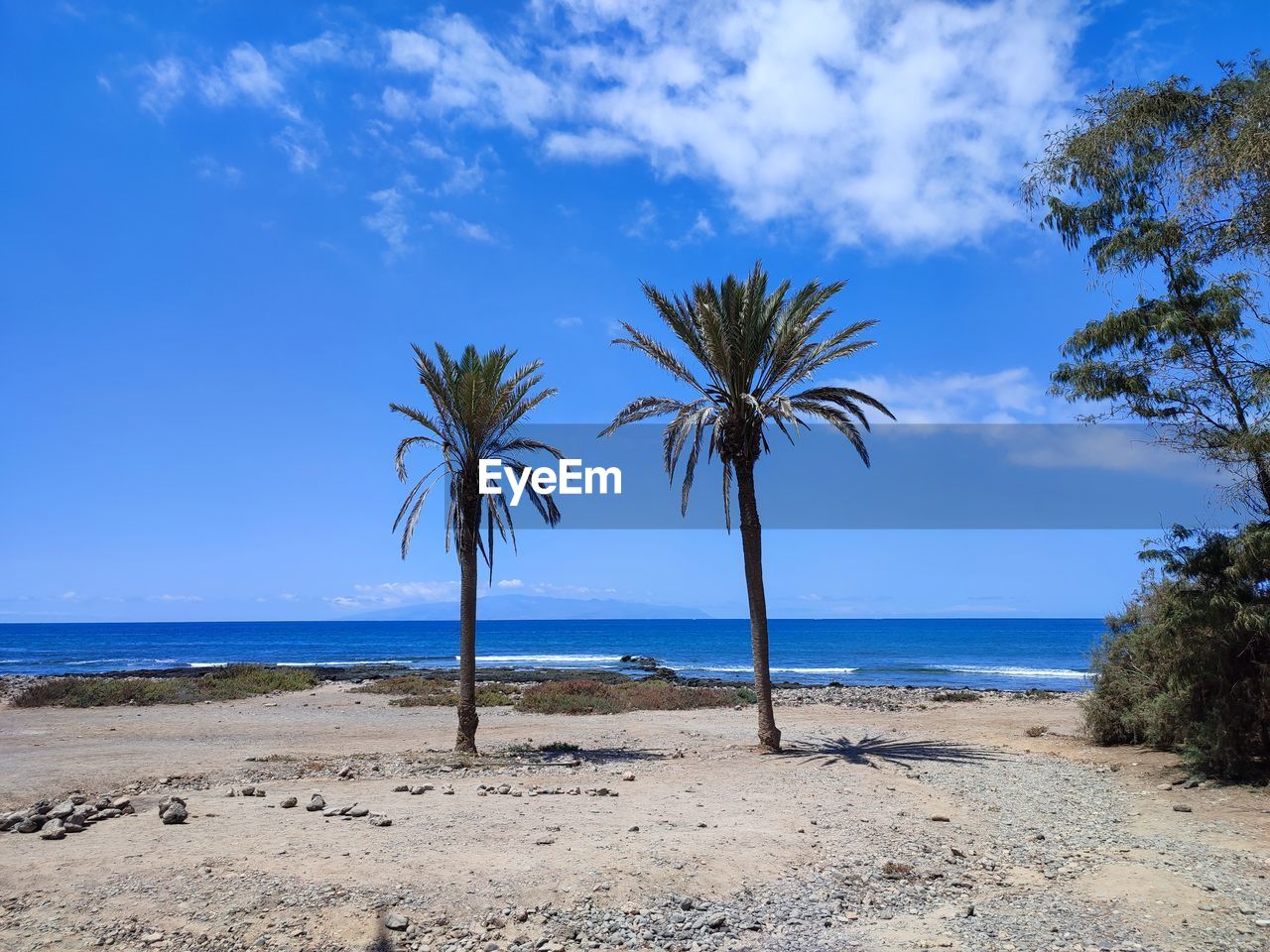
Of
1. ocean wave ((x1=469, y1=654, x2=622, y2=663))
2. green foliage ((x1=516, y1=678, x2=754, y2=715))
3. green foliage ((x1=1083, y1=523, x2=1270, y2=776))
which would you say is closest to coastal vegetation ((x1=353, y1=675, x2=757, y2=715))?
green foliage ((x1=516, y1=678, x2=754, y2=715))

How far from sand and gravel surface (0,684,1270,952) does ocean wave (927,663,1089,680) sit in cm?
4289

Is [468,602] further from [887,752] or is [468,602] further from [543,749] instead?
[887,752]

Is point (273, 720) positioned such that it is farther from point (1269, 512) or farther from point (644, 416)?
point (1269, 512)

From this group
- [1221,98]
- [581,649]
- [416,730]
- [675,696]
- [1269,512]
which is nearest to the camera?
[1221,98]

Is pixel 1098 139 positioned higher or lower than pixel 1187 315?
higher

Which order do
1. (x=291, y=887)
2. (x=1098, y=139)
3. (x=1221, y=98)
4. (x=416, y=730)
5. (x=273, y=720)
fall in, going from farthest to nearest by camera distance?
1. (x=273, y=720)
2. (x=416, y=730)
3. (x=1098, y=139)
4. (x=1221, y=98)
5. (x=291, y=887)

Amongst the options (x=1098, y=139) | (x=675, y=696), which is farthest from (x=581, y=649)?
(x=1098, y=139)

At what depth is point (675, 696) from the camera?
31203 mm

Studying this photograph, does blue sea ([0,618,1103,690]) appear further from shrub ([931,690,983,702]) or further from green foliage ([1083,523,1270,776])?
green foliage ([1083,523,1270,776])

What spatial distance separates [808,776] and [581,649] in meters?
87.9

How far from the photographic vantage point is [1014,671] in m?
59.2

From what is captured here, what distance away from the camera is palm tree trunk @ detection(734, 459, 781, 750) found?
16688mm

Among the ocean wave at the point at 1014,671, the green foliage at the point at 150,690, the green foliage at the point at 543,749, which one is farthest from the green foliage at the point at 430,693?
the ocean wave at the point at 1014,671

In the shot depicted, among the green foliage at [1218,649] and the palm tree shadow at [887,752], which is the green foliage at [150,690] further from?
the green foliage at [1218,649]
